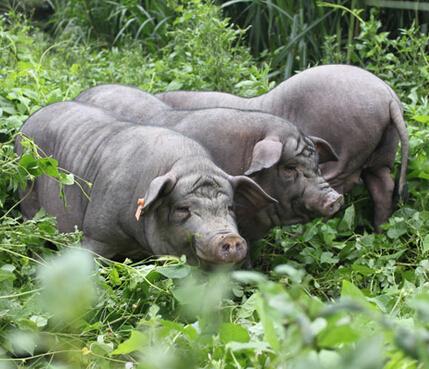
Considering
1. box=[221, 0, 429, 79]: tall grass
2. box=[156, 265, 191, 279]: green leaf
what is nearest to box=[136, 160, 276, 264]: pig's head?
box=[156, 265, 191, 279]: green leaf

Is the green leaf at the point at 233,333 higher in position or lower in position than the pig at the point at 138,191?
higher

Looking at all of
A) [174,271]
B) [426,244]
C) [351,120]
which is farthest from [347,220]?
[174,271]

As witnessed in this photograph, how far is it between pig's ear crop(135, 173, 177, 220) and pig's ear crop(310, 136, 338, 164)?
0.97 metres

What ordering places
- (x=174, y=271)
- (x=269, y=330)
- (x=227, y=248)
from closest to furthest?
1. (x=269, y=330)
2. (x=174, y=271)
3. (x=227, y=248)

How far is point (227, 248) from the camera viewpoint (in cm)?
340

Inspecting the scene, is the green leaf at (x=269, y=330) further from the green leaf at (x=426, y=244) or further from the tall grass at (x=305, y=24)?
the tall grass at (x=305, y=24)

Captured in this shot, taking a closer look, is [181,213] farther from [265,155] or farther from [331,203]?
[331,203]

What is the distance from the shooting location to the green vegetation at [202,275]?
103 centimetres

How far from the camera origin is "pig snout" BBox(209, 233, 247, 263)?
3.40 metres

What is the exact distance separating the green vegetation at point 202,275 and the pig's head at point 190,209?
162 mm

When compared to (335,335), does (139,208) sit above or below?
below

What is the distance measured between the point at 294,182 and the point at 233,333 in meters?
2.05

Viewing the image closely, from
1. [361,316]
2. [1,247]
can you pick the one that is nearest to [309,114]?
[1,247]

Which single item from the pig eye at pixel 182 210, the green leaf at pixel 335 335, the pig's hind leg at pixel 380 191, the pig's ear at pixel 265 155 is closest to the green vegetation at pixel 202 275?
the green leaf at pixel 335 335
